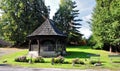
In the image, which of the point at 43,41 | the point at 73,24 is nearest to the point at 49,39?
the point at 43,41

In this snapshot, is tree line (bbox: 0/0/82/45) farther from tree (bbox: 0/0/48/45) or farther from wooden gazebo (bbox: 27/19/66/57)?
wooden gazebo (bbox: 27/19/66/57)

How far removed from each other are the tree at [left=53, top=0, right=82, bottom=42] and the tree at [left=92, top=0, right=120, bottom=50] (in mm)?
15072

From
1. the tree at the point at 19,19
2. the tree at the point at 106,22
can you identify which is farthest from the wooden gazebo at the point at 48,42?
the tree at the point at 19,19

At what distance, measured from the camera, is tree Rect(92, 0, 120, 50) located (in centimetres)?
4234

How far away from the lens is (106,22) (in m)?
46.9

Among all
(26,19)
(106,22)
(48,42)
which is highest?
(26,19)

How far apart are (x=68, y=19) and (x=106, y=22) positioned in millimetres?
23677

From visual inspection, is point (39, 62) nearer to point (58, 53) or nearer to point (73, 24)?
point (58, 53)

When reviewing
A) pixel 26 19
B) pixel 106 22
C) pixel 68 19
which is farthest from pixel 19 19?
pixel 106 22

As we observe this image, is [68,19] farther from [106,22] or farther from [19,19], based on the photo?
[106,22]

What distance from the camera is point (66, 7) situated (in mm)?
70500

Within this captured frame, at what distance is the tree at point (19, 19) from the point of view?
61.0 meters

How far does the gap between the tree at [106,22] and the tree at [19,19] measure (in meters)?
17.0

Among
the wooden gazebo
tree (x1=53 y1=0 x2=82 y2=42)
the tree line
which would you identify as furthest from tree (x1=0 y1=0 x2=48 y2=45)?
the wooden gazebo
